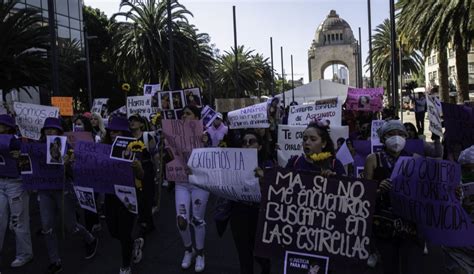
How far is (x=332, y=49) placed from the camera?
107 meters

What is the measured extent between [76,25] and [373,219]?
37252mm

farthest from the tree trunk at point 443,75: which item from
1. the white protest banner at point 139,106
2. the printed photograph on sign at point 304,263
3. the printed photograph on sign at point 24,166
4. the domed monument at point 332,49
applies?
the domed monument at point 332,49

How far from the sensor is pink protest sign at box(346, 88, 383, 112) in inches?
526

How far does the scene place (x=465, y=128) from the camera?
20.1 feet

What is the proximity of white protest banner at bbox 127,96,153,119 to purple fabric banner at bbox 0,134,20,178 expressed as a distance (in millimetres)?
7136

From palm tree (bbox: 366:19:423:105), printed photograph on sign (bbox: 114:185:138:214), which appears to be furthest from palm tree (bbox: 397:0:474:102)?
palm tree (bbox: 366:19:423:105)

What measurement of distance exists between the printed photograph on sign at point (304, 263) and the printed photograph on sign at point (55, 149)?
301 centimetres

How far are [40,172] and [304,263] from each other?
3.33 meters

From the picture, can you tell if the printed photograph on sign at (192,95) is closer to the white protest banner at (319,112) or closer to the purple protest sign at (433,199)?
the white protest banner at (319,112)

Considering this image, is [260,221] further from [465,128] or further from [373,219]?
[465,128]

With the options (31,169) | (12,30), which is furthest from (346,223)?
(12,30)

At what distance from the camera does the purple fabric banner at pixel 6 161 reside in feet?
18.4

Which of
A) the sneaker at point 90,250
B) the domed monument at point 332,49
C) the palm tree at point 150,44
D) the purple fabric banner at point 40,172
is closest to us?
the purple fabric banner at point 40,172

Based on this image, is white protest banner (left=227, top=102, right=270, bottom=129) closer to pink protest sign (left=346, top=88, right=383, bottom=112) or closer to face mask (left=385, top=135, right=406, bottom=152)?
face mask (left=385, top=135, right=406, bottom=152)
